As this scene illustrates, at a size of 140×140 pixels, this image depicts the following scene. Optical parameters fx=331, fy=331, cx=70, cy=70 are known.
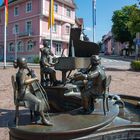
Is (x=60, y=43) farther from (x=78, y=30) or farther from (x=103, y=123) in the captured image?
(x=103, y=123)

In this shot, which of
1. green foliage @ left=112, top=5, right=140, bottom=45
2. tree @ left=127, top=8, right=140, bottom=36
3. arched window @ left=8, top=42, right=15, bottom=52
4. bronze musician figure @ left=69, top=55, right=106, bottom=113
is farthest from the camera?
green foliage @ left=112, top=5, right=140, bottom=45

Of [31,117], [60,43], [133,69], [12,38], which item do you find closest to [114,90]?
[31,117]

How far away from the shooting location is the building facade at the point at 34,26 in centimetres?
4541

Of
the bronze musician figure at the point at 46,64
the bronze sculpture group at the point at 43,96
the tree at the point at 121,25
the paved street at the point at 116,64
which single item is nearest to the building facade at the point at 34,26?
the paved street at the point at 116,64

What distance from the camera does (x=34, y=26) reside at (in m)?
46.2

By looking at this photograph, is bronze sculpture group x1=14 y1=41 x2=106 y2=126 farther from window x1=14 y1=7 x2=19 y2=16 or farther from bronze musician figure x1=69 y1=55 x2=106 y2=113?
window x1=14 y1=7 x2=19 y2=16

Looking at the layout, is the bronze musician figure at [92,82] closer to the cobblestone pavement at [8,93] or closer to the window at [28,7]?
the cobblestone pavement at [8,93]

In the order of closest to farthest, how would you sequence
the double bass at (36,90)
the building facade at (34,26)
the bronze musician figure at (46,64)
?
1. the double bass at (36,90)
2. the bronze musician figure at (46,64)
3. the building facade at (34,26)

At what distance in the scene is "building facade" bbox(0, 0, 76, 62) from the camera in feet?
149

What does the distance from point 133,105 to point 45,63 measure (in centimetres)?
260

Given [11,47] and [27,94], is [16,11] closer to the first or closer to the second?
[11,47]

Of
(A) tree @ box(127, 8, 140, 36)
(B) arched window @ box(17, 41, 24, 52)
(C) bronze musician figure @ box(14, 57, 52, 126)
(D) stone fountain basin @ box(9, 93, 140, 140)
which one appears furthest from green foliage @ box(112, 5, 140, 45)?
(C) bronze musician figure @ box(14, 57, 52, 126)

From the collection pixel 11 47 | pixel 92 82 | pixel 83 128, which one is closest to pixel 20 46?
pixel 11 47

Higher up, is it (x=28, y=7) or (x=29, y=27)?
(x=28, y=7)
